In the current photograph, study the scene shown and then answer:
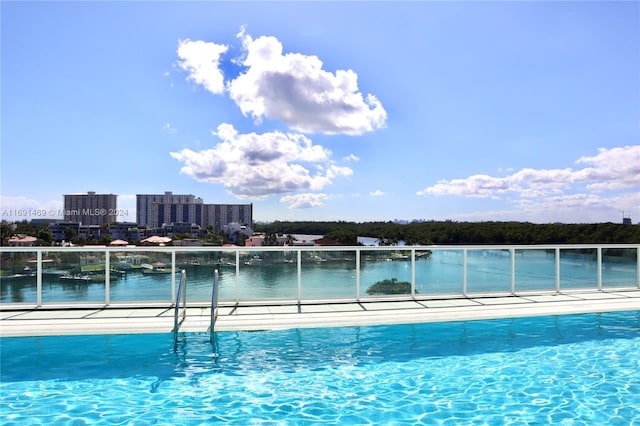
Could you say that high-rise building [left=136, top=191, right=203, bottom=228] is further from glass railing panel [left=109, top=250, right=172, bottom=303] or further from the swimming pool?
the swimming pool

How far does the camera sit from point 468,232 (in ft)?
206

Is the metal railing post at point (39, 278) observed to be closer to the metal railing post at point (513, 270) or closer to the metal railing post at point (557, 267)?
the metal railing post at point (513, 270)

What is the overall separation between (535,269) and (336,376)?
228 inches

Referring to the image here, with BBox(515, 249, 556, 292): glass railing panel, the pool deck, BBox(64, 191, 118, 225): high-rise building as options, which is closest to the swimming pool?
the pool deck

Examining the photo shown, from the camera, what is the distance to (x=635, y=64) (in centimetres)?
1648

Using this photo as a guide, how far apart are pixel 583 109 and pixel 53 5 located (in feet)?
70.2

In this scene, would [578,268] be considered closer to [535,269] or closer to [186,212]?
[535,269]

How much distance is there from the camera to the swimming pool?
4203 mm

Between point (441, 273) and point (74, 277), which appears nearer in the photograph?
point (74, 277)

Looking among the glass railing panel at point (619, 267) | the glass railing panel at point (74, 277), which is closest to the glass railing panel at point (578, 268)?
the glass railing panel at point (619, 267)

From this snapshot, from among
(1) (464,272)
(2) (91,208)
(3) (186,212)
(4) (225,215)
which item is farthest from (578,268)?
(3) (186,212)

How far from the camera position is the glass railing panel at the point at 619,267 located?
Result: 376 inches

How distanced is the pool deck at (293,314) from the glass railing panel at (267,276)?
26cm

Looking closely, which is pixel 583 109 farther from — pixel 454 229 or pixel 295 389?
pixel 454 229
